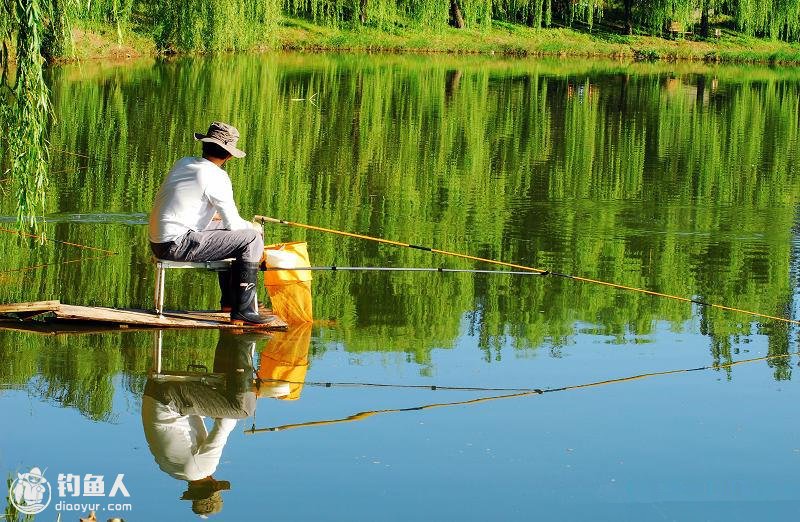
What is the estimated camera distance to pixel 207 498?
6.28 meters

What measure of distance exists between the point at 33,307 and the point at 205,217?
1.32 metres

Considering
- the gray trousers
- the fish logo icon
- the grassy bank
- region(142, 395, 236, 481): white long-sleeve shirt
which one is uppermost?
the grassy bank

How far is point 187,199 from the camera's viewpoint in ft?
30.0

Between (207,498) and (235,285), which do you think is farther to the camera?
(235,285)

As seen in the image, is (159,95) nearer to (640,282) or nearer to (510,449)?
(640,282)

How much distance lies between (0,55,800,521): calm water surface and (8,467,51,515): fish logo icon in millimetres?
133

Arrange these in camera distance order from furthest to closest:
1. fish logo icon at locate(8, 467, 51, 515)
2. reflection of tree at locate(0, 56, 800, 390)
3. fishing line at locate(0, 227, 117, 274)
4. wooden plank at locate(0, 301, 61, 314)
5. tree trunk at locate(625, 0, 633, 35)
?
tree trunk at locate(625, 0, 633, 35)
fishing line at locate(0, 227, 117, 274)
reflection of tree at locate(0, 56, 800, 390)
wooden plank at locate(0, 301, 61, 314)
fish logo icon at locate(8, 467, 51, 515)

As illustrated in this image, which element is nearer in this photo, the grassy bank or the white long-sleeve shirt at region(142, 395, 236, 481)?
the white long-sleeve shirt at region(142, 395, 236, 481)

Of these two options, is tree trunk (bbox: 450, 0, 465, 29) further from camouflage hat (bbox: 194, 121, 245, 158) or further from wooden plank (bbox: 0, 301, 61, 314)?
wooden plank (bbox: 0, 301, 61, 314)

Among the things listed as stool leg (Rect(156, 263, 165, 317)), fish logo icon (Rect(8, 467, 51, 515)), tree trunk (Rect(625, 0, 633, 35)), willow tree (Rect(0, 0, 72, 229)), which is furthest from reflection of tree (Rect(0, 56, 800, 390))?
tree trunk (Rect(625, 0, 633, 35))

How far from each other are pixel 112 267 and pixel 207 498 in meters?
5.59

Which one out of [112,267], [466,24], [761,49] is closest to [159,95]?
[112,267]

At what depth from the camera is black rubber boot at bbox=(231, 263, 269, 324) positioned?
30.3 feet

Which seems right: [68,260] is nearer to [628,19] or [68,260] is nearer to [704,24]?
[628,19]
